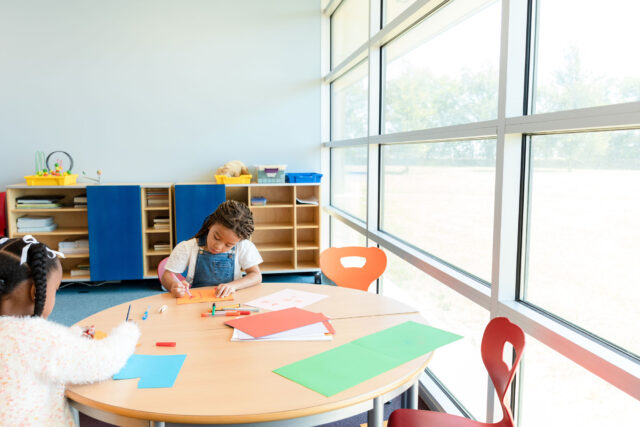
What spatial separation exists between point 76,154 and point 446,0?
423 cm

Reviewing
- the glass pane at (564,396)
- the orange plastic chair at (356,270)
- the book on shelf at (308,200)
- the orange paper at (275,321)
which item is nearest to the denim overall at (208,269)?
the orange plastic chair at (356,270)

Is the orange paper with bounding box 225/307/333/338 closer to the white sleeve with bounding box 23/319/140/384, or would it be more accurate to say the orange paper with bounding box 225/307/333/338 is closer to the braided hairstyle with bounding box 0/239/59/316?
the white sleeve with bounding box 23/319/140/384

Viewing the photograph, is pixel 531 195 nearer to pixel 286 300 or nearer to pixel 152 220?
pixel 286 300

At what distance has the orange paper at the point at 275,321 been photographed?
1.75 m

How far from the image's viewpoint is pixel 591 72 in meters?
1.51

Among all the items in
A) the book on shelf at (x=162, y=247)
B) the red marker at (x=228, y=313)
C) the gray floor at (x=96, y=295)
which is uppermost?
the red marker at (x=228, y=313)

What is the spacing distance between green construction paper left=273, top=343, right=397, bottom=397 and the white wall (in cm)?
413

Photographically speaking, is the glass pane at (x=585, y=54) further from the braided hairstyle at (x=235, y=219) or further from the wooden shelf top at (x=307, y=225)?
the wooden shelf top at (x=307, y=225)

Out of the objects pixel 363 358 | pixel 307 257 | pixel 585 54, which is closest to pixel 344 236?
pixel 307 257

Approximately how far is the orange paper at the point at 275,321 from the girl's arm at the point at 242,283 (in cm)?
33

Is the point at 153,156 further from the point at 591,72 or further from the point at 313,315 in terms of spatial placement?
the point at 591,72

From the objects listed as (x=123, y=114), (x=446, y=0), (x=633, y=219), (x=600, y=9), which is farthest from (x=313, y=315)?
(x=123, y=114)

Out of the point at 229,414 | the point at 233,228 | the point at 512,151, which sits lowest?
the point at 229,414

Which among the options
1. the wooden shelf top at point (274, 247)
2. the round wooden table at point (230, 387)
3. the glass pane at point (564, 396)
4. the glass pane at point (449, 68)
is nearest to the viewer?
the round wooden table at point (230, 387)
